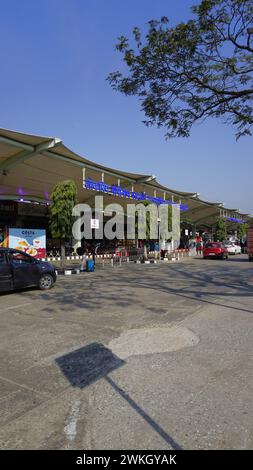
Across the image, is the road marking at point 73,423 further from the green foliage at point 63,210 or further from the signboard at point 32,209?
the signboard at point 32,209

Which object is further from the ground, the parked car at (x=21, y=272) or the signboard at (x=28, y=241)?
the signboard at (x=28, y=241)

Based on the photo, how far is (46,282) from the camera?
38.5 ft

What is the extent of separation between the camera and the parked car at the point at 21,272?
34.0 ft

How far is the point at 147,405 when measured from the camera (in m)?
3.65

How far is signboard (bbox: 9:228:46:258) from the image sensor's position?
702 inches

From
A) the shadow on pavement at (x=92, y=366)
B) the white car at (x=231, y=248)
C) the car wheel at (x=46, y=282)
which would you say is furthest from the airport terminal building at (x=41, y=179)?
the shadow on pavement at (x=92, y=366)

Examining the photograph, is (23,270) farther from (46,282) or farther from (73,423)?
(73,423)

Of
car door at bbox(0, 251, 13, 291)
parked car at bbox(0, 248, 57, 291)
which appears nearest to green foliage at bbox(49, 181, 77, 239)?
parked car at bbox(0, 248, 57, 291)

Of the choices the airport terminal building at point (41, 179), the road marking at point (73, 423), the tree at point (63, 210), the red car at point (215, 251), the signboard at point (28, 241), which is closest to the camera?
the road marking at point (73, 423)

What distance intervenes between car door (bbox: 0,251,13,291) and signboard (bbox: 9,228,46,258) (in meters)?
7.49

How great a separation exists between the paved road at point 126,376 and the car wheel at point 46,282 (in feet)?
8.81

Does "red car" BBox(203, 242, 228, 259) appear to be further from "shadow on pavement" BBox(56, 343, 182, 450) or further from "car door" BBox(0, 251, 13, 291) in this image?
"shadow on pavement" BBox(56, 343, 182, 450)

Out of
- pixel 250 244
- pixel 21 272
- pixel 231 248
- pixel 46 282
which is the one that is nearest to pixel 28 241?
pixel 46 282
